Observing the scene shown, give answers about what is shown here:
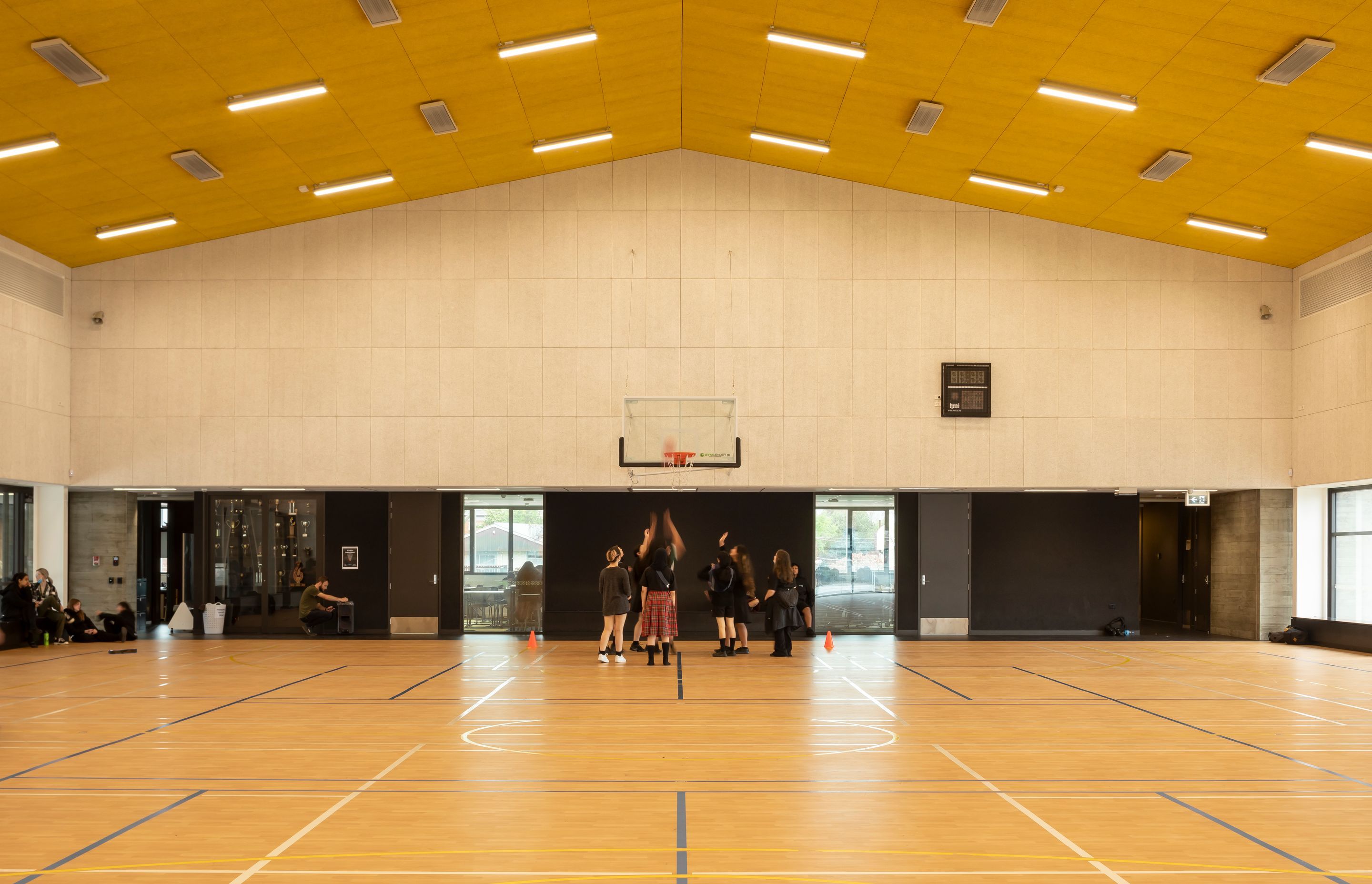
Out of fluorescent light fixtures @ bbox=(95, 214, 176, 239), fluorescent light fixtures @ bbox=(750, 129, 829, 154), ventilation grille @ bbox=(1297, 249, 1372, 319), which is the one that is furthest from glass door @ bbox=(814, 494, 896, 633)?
fluorescent light fixtures @ bbox=(95, 214, 176, 239)

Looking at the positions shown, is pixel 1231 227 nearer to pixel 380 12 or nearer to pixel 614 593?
pixel 614 593

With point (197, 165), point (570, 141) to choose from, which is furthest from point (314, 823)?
Result: point (570, 141)

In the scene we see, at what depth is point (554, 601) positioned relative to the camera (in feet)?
74.4

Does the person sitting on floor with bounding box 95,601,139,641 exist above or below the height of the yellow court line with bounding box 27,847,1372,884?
below

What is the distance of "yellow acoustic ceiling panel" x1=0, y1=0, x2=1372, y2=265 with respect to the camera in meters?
14.0

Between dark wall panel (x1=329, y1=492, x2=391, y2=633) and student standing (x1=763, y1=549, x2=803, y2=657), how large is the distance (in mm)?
9002

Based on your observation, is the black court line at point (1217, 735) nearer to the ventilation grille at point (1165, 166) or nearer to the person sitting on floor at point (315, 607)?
the ventilation grille at point (1165, 166)

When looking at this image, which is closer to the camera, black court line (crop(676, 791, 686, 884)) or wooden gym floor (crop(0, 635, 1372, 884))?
black court line (crop(676, 791, 686, 884))

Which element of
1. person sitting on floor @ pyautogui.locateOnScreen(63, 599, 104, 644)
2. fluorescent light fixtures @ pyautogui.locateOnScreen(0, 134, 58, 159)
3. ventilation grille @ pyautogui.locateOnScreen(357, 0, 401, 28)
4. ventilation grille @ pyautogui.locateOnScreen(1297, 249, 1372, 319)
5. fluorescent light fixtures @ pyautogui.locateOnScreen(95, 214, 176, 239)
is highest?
ventilation grille @ pyautogui.locateOnScreen(357, 0, 401, 28)

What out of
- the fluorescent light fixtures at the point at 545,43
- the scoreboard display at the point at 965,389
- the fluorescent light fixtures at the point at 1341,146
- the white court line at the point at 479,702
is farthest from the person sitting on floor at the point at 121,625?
the scoreboard display at the point at 965,389

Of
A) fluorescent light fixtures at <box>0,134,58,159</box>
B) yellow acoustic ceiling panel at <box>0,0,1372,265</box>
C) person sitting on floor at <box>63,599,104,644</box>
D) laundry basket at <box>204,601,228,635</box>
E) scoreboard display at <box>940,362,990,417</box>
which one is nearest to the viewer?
yellow acoustic ceiling panel at <box>0,0,1372,265</box>

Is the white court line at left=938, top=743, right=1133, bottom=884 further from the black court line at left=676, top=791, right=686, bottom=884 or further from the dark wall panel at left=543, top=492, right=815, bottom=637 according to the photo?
the dark wall panel at left=543, top=492, right=815, bottom=637

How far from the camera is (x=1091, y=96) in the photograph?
1609 centimetres

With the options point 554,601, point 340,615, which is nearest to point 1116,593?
point 554,601
